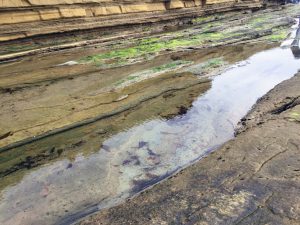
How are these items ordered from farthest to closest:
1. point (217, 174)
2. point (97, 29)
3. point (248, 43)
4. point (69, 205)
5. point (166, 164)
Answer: point (97, 29), point (248, 43), point (166, 164), point (69, 205), point (217, 174)

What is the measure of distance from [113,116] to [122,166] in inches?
84.5

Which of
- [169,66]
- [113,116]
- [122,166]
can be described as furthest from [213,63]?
[122,166]

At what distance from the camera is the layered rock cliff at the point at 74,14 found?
14906mm

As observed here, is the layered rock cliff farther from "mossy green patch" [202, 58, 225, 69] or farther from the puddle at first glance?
the puddle

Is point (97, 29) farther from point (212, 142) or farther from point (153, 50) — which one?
point (212, 142)

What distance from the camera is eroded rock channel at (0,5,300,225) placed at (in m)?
5.40

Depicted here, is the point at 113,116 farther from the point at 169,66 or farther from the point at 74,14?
the point at 74,14

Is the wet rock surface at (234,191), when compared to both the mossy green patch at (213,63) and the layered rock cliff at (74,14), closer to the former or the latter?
the mossy green patch at (213,63)

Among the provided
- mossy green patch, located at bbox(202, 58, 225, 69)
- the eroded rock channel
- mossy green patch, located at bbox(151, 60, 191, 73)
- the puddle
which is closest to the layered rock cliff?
the eroded rock channel

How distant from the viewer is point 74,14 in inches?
669

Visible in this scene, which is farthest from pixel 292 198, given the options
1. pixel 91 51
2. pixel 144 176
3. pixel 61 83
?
pixel 91 51

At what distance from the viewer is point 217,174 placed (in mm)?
4715

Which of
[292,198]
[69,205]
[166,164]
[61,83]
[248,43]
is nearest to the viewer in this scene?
[292,198]

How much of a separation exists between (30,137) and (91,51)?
8.40 metres
